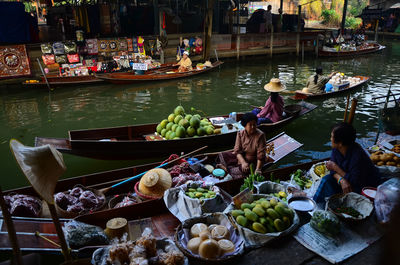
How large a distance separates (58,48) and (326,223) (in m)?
12.5

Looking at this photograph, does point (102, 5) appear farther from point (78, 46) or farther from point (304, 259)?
point (304, 259)

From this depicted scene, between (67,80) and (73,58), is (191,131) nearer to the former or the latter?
(67,80)

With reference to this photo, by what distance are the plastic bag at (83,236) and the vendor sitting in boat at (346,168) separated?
105 inches

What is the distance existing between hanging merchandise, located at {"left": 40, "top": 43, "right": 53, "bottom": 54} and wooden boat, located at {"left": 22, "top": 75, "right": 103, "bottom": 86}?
1.00 metres

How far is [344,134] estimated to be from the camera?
3.53 m

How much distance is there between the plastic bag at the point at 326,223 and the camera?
3.18 meters

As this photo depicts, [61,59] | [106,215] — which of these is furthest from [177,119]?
[61,59]

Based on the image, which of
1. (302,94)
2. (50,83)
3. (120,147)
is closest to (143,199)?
(120,147)

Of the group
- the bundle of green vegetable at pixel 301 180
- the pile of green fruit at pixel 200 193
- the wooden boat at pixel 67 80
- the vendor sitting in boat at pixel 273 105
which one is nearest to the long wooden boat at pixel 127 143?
the vendor sitting in boat at pixel 273 105

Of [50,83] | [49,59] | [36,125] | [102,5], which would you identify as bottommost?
[36,125]

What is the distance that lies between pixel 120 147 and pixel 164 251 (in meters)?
3.32

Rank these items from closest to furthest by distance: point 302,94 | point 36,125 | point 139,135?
point 139,135
point 36,125
point 302,94

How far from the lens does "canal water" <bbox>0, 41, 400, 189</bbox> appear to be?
737 cm

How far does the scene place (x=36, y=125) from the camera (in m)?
8.98
